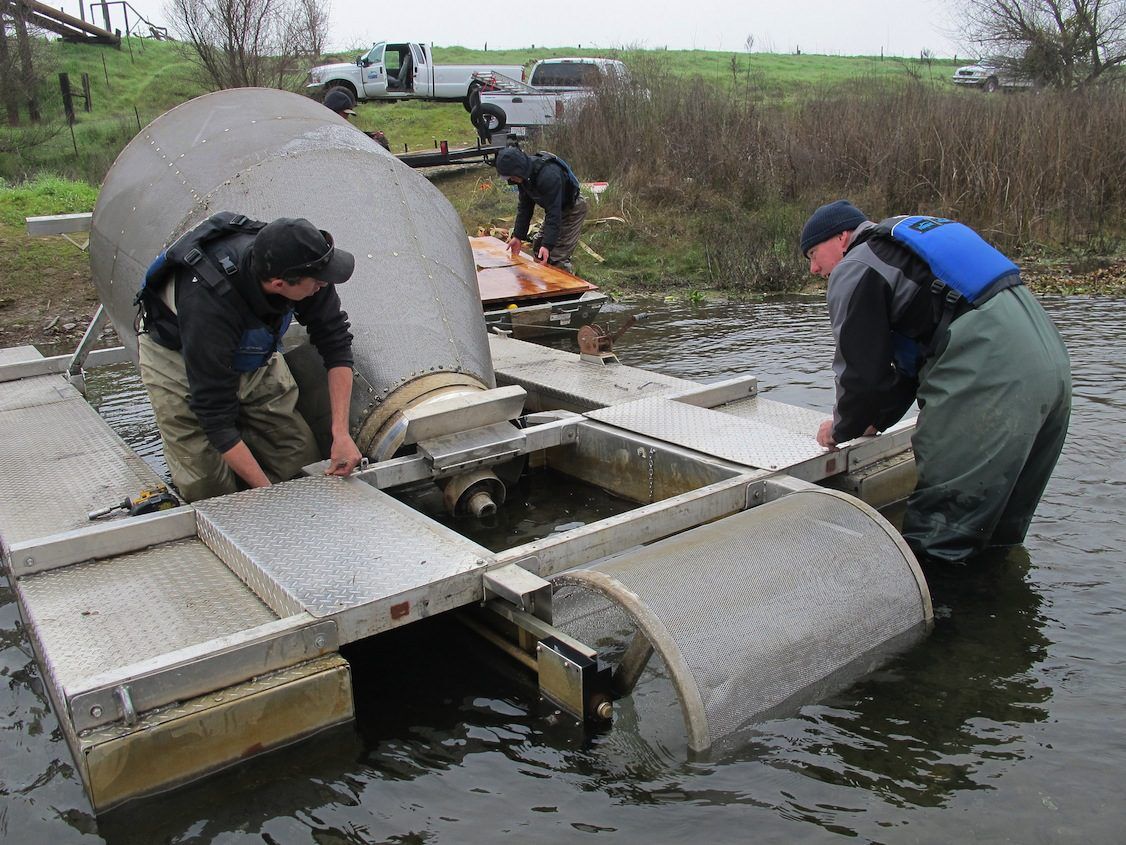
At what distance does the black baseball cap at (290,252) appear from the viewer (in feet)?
13.7

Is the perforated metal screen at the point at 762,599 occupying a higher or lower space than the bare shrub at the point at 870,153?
lower

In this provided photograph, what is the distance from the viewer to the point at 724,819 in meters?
3.08

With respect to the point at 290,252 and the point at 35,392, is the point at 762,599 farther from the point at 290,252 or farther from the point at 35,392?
the point at 35,392

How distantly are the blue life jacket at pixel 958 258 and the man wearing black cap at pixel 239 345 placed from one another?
2.47m

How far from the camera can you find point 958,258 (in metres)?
4.32

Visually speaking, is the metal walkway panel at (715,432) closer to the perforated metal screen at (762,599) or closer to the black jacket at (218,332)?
the perforated metal screen at (762,599)

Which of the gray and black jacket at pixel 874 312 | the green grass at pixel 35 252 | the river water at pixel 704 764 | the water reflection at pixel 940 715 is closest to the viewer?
the river water at pixel 704 764

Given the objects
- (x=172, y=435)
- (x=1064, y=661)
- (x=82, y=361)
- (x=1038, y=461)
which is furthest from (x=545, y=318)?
(x=1064, y=661)

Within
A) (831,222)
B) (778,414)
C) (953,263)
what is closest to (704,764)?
(953,263)

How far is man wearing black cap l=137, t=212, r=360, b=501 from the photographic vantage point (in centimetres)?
434

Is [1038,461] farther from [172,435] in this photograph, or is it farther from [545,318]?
[545,318]

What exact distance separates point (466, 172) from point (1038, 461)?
A: 1627 cm

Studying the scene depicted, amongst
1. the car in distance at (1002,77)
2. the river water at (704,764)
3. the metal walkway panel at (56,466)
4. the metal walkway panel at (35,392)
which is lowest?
Result: the river water at (704,764)

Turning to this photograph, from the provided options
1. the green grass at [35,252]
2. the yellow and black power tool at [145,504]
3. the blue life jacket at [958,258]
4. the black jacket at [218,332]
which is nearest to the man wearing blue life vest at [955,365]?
the blue life jacket at [958,258]
